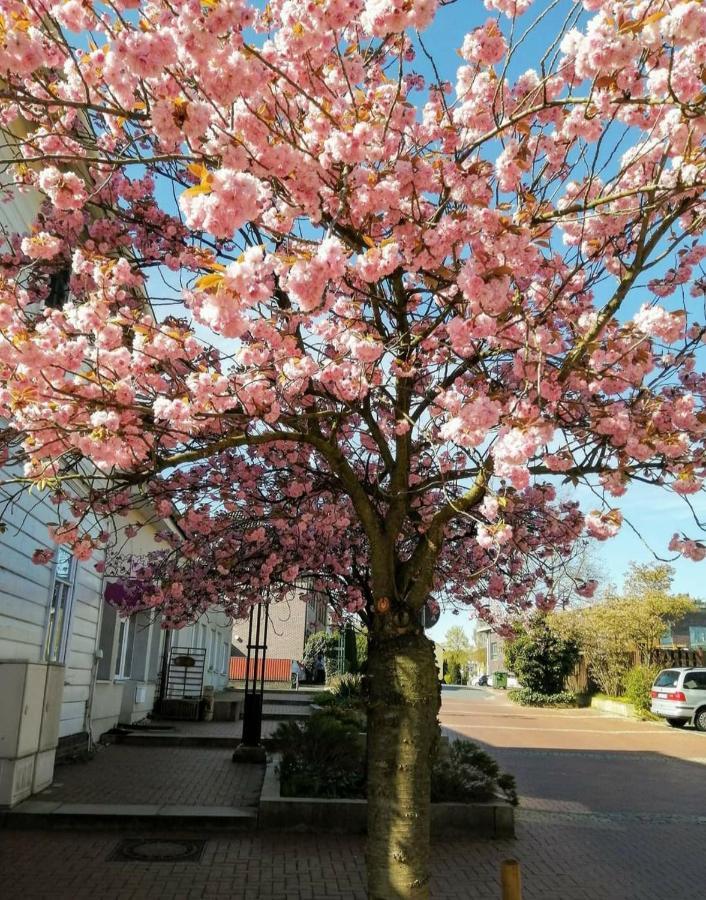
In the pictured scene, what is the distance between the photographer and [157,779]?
10.9 m

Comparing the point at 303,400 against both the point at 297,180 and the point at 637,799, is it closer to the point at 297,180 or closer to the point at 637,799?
the point at 297,180

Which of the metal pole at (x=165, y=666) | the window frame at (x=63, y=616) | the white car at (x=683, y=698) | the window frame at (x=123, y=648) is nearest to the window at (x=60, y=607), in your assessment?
the window frame at (x=63, y=616)

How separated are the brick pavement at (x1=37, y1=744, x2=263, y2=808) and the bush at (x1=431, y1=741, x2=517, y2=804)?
216cm

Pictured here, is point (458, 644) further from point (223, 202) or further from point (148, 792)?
point (223, 202)

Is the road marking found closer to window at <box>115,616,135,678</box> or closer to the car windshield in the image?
the car windshield

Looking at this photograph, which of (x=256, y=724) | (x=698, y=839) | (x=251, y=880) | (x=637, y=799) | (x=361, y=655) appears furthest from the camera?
(x=361, y=655)

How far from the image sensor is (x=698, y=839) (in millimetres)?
9211

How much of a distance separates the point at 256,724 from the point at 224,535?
5.15 metres

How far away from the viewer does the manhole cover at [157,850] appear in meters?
7.28

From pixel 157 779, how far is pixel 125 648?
594 cm

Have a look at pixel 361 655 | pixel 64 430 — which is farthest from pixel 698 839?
pixel 361 655

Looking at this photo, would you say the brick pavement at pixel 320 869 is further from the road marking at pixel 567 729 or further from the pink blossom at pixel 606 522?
the road marking at pixel 567 729

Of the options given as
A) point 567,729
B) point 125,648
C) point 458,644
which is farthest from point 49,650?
point 458,644

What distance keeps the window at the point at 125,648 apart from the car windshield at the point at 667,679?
1539cm
